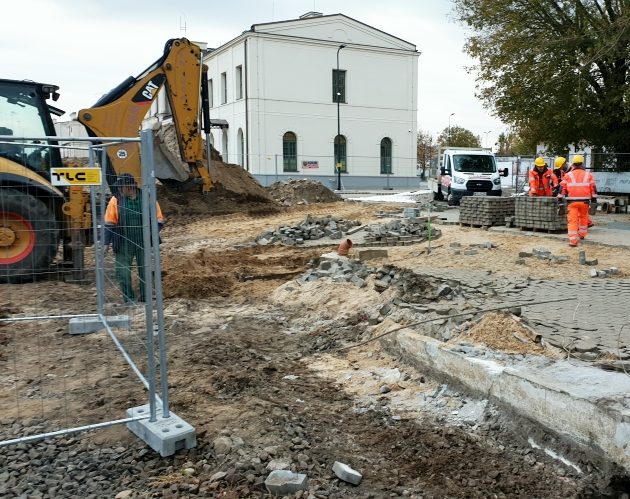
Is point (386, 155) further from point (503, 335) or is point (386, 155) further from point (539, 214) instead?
point (503, 335)

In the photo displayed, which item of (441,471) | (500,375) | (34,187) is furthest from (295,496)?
(34,187)

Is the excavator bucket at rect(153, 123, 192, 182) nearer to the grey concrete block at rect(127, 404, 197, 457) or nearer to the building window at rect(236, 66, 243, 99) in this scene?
the grey concrete block at rect(127, 404, 197, 457)

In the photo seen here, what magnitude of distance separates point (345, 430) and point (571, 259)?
26.2ft

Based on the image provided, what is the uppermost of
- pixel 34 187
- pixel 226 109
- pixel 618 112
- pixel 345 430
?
pixel 226 109

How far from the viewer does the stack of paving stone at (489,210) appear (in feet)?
53.3

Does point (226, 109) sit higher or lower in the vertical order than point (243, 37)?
lower

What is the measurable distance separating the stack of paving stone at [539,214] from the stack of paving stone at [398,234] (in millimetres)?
2067

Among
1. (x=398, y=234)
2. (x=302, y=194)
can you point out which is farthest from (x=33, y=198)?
(x=302, y=194)

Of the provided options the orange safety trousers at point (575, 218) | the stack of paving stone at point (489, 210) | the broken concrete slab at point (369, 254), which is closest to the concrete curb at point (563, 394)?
the broken concrete slab at point (369, 254)

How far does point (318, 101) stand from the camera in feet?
156

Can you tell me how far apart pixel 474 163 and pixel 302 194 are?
777 cm

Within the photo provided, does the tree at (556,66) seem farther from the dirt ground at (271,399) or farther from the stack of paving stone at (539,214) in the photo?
the dirt ground at (271,399)

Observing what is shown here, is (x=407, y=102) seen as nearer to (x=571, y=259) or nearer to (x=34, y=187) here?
(x=571, y=259)

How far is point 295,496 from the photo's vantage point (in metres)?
3.48
